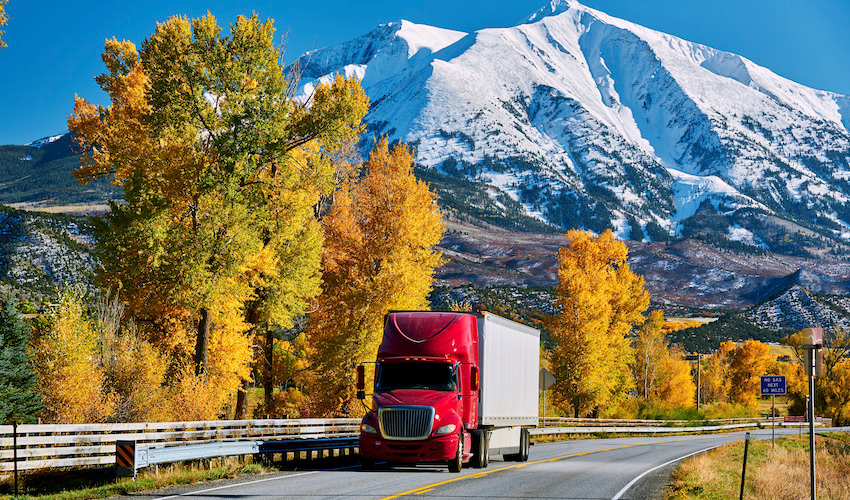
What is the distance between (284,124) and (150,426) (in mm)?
12445

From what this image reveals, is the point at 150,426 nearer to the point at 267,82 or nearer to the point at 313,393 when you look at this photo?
the point at 267,82

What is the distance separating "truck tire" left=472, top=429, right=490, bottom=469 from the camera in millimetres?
21156

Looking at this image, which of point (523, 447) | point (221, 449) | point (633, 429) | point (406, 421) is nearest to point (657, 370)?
point (633, 429)

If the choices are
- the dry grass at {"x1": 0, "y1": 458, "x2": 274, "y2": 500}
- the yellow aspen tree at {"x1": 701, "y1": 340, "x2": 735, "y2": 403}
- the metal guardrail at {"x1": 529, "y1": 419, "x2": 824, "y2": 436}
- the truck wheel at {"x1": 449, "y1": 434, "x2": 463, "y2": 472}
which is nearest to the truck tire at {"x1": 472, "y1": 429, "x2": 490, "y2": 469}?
the truck wheel at {"x1": 449, "y1": 434, "x2": 463, "y2": 472}

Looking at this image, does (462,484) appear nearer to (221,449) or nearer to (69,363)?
(221,449)

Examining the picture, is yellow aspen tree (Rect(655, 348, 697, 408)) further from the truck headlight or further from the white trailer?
the truck headlight

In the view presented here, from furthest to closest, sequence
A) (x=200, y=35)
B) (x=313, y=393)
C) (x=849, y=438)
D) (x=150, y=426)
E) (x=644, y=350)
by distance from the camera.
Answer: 1. (x=644, y=350)
2. (x=849, y=438)
3. (x=313, y=393)
4. (x=200, y=35)
5. (x=150, y=426)

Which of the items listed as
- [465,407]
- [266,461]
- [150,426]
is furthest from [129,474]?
[465,407]

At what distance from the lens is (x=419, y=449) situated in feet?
62.7

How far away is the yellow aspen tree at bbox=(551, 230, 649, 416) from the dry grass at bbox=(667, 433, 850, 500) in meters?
13.0

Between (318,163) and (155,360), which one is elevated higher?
(318,163)

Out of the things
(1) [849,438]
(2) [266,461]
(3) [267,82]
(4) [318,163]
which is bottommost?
(1) [849,438]

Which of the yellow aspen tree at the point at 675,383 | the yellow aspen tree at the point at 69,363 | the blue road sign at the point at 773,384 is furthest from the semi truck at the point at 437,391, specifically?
the yellow aspen tree at the point at 675,383

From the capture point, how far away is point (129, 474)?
17.0 metres
